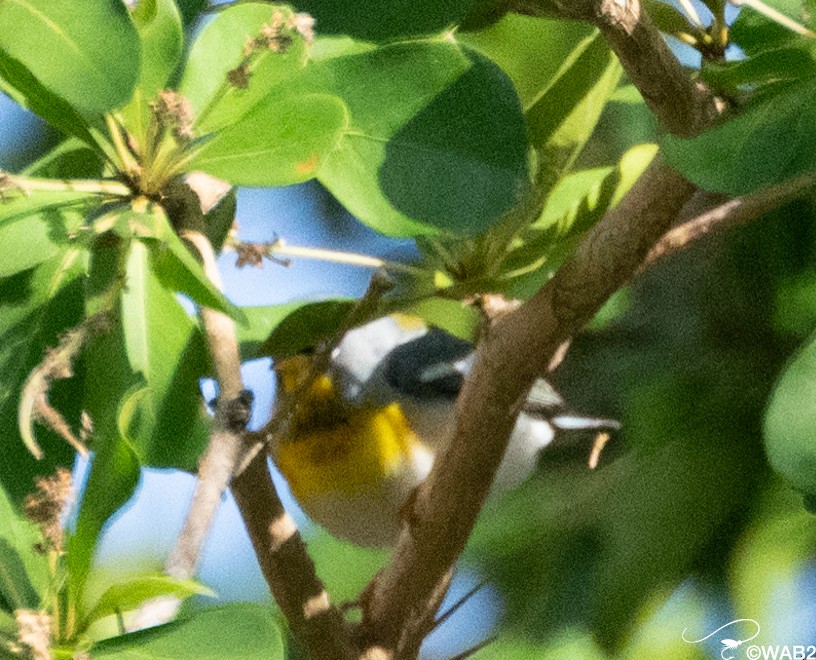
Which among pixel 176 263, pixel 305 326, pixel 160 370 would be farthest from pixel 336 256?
pixel 176 263

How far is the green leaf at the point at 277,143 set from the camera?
48 cm

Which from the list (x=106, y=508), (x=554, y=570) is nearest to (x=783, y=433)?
(x=106, y=508)

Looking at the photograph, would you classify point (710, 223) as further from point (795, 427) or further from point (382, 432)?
point (382, 432)

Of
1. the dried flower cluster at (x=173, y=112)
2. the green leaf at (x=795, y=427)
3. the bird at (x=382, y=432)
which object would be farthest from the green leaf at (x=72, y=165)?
the bird at (x=382, y=432)

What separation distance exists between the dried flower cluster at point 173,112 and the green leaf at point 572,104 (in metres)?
0.30

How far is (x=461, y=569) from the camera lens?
3.72 ft

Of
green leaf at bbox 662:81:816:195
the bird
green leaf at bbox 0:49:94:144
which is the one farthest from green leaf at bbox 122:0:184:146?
the bird

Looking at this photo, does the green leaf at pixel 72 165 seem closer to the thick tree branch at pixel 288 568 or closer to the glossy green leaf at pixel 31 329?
the glossy green leaf at pixel 31 329

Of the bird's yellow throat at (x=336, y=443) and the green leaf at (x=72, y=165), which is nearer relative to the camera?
the green leaf at (x=72, y=165)

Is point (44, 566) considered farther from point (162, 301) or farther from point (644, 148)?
point (644, 148)

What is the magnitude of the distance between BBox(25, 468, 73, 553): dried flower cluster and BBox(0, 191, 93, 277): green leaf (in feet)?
0.36

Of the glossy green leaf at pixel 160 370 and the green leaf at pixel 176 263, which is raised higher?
the green leaf at pixel 176 263

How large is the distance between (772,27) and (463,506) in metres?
0.37

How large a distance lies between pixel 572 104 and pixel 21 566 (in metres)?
0.43
